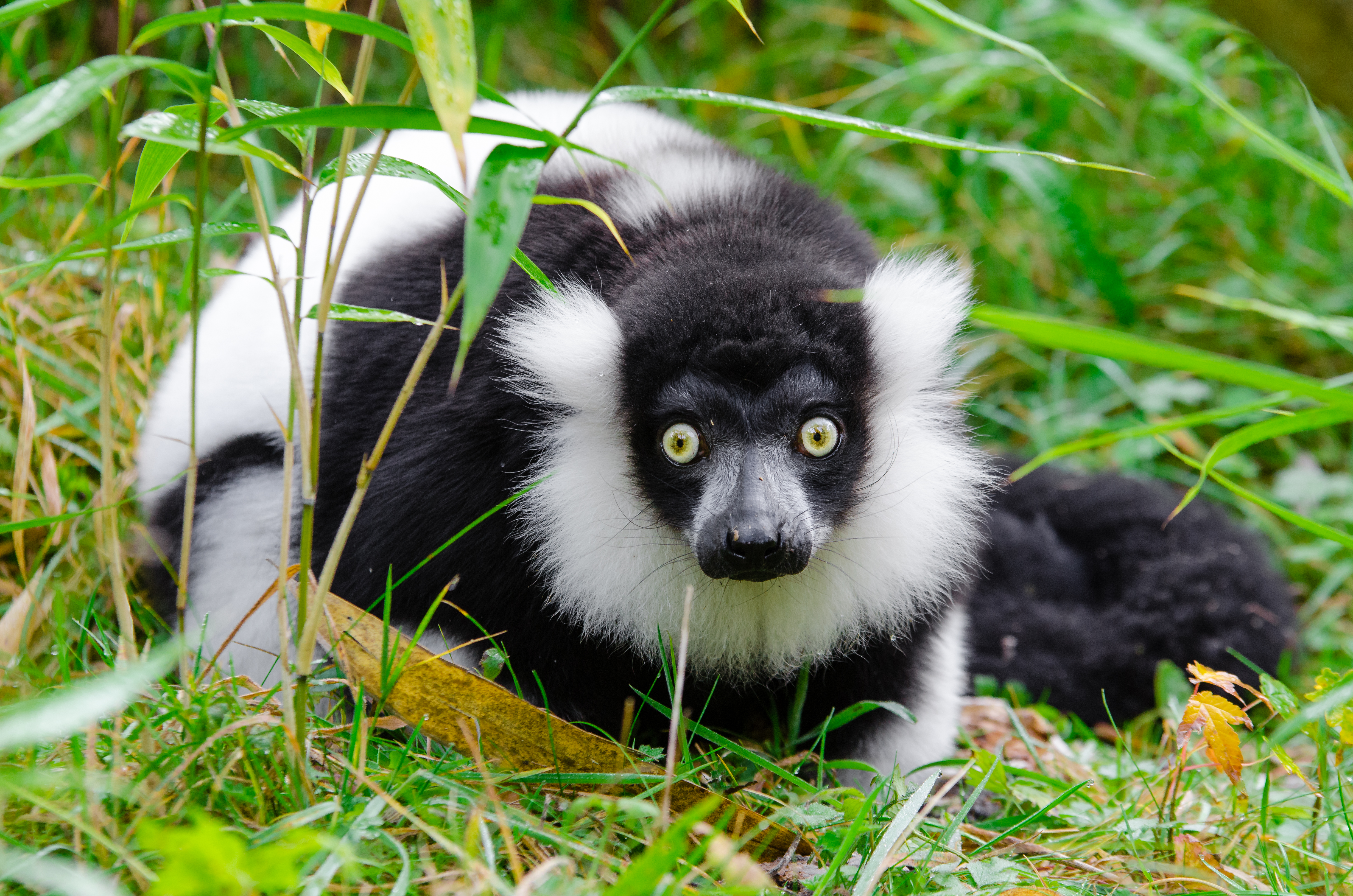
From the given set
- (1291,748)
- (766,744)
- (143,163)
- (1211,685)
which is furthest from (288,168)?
(1291,748)

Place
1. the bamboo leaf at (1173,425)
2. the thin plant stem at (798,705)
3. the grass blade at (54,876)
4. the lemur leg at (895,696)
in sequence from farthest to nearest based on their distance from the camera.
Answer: the lemur leg at (895,696) → the thin plant stem at (798,705) → the bamboo leaf at (1173,425) → the grass blade at (54,876)

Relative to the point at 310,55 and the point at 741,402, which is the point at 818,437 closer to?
the point at 741,402

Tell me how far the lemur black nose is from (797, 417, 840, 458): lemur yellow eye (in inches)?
13.4

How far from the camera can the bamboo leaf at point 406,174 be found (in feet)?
6.70

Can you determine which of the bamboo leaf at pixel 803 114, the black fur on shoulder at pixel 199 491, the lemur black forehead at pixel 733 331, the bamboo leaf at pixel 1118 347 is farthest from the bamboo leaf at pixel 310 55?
the black fur on shoulder at pixel 199 491

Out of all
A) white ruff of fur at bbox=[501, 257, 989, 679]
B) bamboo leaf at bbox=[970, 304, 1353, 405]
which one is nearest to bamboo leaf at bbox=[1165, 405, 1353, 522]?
bamboo leaf at bbox=[970, 304, 1353, 405]

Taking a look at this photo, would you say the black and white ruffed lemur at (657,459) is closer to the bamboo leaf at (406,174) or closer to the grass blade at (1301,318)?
the bamboo leaf at (406,174)

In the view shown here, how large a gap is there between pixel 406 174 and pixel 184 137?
0.38 m

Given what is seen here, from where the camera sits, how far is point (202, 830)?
1436mm

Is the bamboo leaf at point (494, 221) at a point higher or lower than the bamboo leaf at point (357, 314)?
higher

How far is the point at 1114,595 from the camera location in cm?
406

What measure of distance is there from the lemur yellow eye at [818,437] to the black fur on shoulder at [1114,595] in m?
1.12

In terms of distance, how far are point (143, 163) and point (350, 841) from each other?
1.32 m

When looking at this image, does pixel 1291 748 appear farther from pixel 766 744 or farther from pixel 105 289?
pixel 105 289
